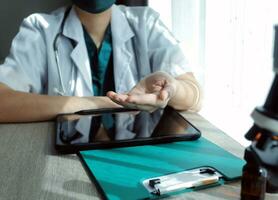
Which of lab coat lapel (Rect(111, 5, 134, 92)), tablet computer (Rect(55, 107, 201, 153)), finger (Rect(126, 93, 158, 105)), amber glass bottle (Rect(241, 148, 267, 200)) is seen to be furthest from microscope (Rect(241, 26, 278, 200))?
lab coat lapel (Rect(111, 5, 134, 92))

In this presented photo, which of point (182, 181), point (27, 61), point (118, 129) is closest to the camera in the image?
point (182, 181)

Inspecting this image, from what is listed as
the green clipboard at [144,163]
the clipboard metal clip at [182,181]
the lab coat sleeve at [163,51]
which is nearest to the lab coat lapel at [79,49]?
the lab coat sleeve at [163,51]

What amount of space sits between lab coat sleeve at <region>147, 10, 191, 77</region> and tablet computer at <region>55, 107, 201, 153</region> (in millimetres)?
204

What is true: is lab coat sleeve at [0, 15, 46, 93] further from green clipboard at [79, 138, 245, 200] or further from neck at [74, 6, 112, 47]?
green clipboard at [79, 138, 245, 200]

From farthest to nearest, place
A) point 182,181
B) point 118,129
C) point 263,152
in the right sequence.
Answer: point 118,129
point 182,181
point 263,152

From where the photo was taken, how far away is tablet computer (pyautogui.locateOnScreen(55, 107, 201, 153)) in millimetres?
714

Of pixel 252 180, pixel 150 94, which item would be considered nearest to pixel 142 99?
pixel 150 94

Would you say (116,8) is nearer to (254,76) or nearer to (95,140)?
(254,76)

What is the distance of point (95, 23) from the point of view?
1185 millimetres

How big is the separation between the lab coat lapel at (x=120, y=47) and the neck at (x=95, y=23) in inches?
1.2

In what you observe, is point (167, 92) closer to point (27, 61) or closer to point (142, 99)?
point (142, 99)

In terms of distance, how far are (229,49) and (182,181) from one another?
715 millimetres

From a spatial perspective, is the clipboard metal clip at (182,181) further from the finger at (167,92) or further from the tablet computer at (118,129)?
the finger at (167,92)

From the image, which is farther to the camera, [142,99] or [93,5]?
[93,5]
